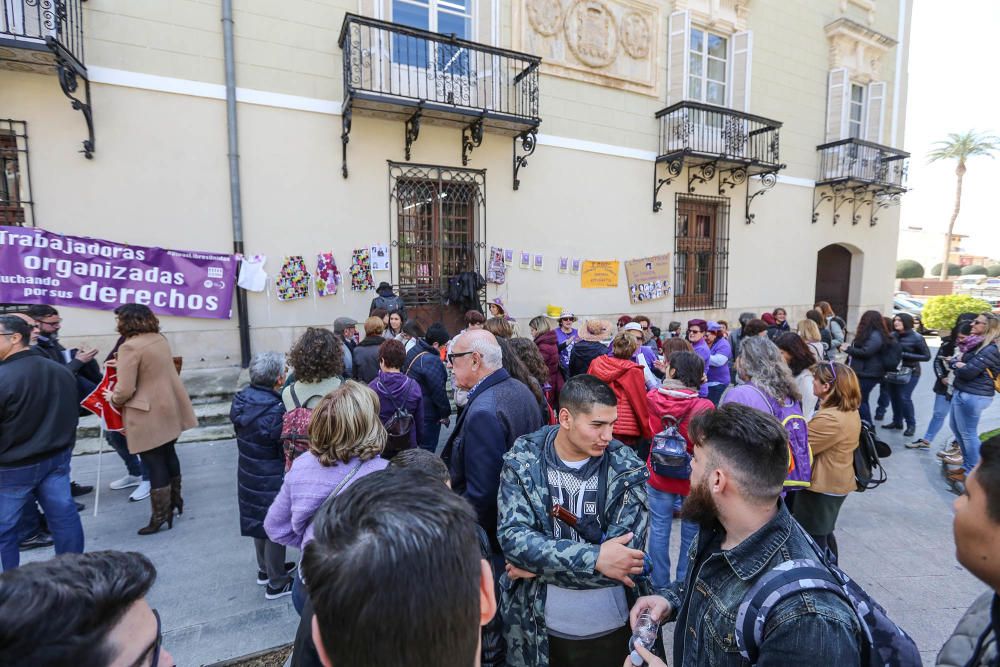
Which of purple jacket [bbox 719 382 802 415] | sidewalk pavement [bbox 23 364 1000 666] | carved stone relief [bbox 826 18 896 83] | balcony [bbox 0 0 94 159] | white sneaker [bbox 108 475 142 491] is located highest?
carved stone relief [bbox 826 18 896 83]

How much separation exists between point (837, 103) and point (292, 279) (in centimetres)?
1375

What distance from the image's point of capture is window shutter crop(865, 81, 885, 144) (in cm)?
1334

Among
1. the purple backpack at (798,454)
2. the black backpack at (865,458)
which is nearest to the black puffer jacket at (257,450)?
the purple backpack at (798,454)

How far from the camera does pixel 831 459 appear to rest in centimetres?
312

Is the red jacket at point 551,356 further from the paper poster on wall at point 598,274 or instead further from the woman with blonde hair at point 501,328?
the paper poster on wall at point 598,274

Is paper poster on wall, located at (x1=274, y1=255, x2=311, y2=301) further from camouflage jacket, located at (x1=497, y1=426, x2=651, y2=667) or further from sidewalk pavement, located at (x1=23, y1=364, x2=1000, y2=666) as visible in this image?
camouflage jacket, located at (x1=497, y1=426, x2=651, y2=667)

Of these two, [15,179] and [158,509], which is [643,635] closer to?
[158,509]

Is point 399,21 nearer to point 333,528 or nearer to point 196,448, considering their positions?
point 196,448

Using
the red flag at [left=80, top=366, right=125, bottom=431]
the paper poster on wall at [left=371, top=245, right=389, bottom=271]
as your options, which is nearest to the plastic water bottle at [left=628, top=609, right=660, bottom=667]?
the red flag at [left=80, top=366, right=125, bottom=431]

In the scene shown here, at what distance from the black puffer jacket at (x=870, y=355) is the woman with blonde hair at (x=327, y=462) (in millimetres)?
6425

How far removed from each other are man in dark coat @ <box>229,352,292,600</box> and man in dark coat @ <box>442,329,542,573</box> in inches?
49.7

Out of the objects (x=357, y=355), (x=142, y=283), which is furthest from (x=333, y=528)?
(x=142, y=283)

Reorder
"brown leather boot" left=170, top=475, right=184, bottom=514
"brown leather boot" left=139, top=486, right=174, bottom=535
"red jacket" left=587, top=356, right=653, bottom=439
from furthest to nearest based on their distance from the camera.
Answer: "brown leather boot" left=170, top=475, right=184, bottom=514 < "brown leather boot" left=139, top=486, right=174, bottom=535 < "red jacket" left=587, top=356, right=653, bottom=439

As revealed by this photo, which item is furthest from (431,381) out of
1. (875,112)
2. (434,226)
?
(875,112)
